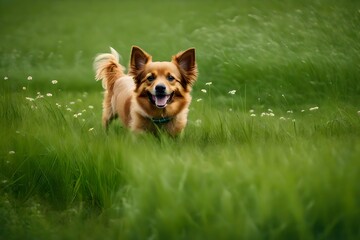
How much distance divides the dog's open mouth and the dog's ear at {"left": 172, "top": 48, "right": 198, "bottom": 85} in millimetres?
355

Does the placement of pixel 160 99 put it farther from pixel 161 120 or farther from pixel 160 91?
pixel 161 120

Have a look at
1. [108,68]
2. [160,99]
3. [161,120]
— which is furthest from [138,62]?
[108,68]

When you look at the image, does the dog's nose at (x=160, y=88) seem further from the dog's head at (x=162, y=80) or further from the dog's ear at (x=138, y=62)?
the dog's ear at (x=138, y=62)

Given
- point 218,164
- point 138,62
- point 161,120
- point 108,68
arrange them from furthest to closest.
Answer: point 108,68 → point 138,62 → point 161,120 → point 218,164

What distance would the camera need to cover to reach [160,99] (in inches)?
203

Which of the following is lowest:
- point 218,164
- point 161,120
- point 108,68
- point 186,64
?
point 161,120

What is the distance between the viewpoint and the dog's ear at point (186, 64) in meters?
5.41

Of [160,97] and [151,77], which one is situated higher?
[151,77]

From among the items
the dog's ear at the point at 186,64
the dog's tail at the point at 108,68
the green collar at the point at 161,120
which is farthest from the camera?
the dog's tail at the point at 108,68

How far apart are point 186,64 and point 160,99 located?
59 centimetres

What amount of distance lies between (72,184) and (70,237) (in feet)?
2.77

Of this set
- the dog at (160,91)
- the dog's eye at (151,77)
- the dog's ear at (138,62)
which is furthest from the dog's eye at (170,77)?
the dog's ear at (138,62)

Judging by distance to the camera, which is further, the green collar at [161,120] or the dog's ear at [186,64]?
the dog's ear at [186,64]

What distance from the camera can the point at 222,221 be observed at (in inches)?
110
